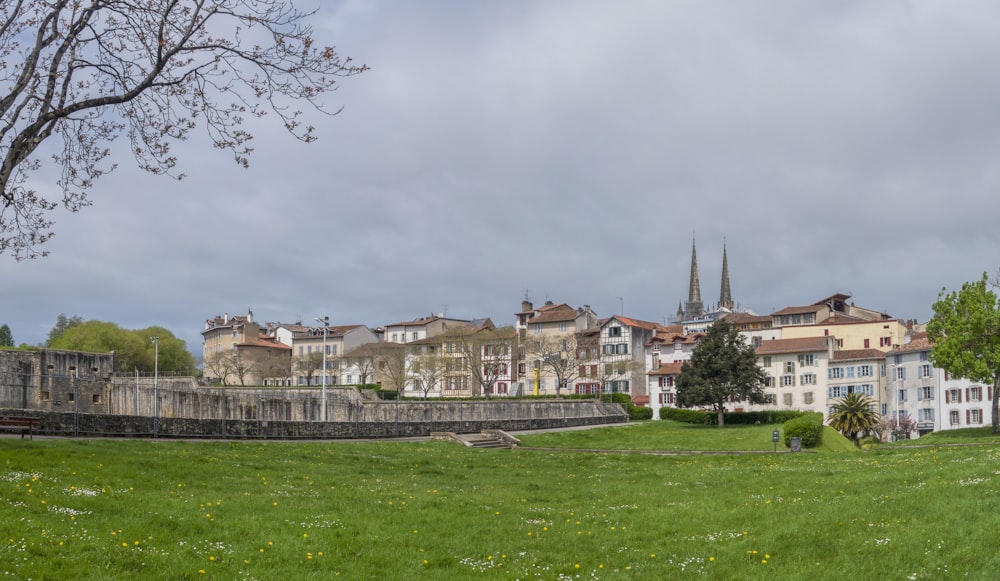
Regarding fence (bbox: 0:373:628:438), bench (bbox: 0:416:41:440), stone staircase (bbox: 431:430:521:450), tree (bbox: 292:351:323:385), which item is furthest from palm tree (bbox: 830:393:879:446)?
tree (bbox: 292:351:323:385)

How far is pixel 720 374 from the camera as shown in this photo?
3061 inches

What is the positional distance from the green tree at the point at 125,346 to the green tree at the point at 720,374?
7709 centimetres

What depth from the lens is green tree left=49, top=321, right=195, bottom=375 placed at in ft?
417

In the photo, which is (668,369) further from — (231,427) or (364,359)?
(231,427)

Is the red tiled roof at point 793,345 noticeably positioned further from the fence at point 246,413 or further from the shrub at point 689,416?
the fence at point 246,413

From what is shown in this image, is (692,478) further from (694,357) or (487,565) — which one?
(694,357)

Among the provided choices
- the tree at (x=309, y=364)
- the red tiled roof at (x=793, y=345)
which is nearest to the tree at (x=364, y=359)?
the tree at (x=309, y=364)

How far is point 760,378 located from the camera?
77.8 m

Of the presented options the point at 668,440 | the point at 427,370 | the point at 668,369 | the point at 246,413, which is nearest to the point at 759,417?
the point at 668,440

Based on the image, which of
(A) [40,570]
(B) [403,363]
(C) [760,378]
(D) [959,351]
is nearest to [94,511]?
(A) [40,570]

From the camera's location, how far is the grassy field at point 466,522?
13320mm

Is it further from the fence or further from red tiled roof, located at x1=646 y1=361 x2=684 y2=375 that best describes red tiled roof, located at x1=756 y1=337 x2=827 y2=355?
the fence

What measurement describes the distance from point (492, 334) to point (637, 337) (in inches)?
836

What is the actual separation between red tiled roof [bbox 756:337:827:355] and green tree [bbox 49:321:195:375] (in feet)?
269
